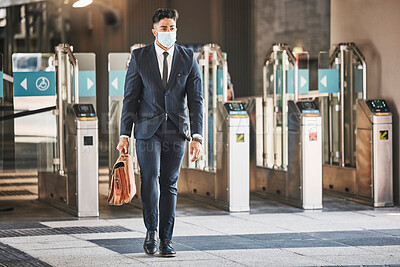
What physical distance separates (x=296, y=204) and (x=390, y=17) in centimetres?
219

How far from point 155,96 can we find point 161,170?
1.68ft

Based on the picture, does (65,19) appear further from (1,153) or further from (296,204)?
(296,204)

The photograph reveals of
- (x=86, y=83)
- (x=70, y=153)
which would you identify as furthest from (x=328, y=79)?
(x=70, y=153)

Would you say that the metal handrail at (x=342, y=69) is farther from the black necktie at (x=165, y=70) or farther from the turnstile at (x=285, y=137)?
the black necktie at (x=165, y=70)

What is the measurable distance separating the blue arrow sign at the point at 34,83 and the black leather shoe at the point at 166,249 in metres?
3.35

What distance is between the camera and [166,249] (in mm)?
5660

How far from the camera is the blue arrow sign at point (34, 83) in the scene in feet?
27.6

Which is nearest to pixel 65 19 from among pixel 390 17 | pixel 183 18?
pixel 183 18

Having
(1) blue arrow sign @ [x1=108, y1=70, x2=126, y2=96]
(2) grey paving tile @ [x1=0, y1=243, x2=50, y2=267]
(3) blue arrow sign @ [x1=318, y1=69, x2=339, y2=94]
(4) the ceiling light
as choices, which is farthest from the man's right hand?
(4) the ceiling light

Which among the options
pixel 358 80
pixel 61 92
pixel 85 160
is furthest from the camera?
pixel 358 80

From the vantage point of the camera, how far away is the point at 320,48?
16484 mm

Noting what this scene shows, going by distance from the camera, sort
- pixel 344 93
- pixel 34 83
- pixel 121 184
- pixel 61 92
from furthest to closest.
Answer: pixel 344 93
pixel 61 92
pixel 34 83
pixel 121 184

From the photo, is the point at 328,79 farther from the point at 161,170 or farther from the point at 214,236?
the point at 161,170

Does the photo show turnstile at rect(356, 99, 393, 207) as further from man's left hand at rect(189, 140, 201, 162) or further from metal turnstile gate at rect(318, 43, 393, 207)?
man's left hand at rect(189, 140, 201, 162)
